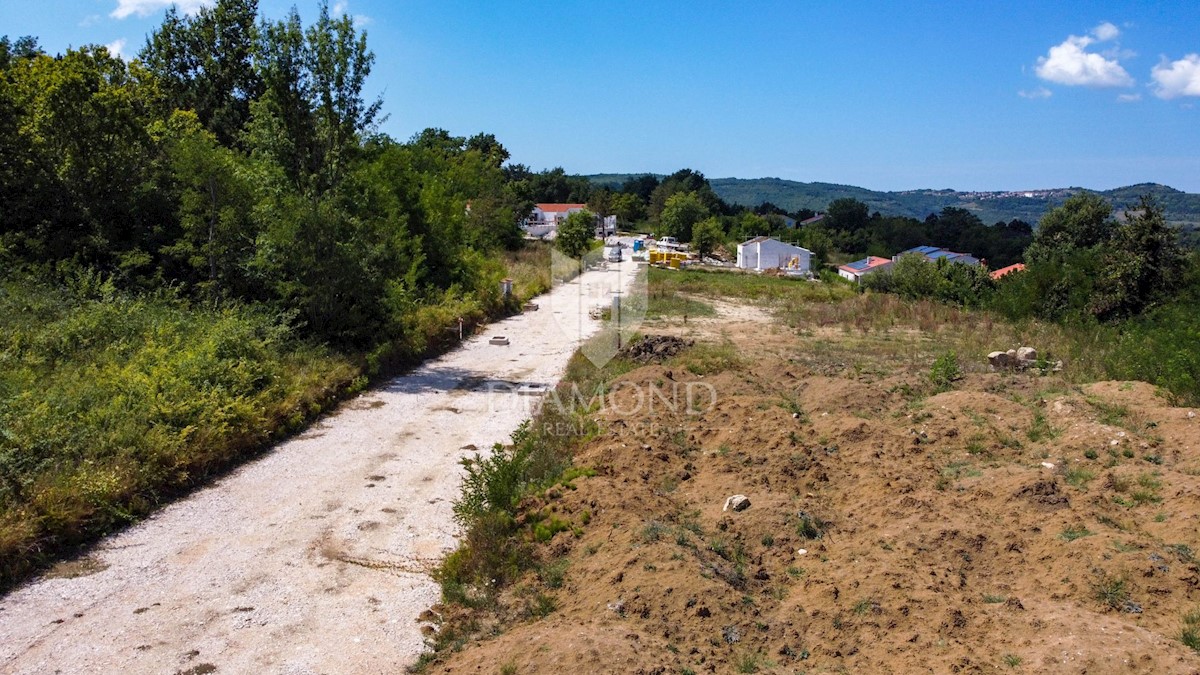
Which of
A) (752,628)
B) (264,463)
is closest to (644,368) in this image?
(264,463)

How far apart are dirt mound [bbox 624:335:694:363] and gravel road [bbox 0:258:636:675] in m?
5.13

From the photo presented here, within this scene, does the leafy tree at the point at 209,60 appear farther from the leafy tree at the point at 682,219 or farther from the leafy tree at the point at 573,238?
the leafy tree at the point at 682,219

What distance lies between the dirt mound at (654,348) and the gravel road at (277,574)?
16.8 feet

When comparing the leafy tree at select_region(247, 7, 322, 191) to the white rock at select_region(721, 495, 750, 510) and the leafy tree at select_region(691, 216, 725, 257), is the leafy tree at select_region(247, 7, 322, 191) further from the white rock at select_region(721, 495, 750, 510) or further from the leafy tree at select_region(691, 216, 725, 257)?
the leafy tree at select_region(691, 216, 725, 257)

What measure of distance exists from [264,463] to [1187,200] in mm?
165859

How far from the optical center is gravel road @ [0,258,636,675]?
17.8ft

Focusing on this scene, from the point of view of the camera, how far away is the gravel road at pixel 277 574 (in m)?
5.43

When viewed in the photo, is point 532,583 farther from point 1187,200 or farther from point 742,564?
point 1187,200

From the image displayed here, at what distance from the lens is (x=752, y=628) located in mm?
5258

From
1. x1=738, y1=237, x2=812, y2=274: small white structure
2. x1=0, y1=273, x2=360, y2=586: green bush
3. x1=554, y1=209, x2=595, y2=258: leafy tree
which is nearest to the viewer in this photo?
x1=0, y1=273, x2=360, y2=586: green bush

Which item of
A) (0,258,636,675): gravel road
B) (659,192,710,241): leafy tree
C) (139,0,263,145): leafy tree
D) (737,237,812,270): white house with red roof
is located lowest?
(0,258,636,675): gravel road

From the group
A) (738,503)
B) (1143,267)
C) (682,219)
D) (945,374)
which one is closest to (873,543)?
(738,503)

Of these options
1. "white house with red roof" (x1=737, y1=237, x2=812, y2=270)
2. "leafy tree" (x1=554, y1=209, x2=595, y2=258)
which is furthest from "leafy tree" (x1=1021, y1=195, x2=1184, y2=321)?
"white house with red roof" (x1=737, y1=237, x2=812, y2=270)

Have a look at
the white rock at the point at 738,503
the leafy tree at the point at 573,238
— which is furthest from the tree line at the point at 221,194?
the leafy tree at the point at 573,238
